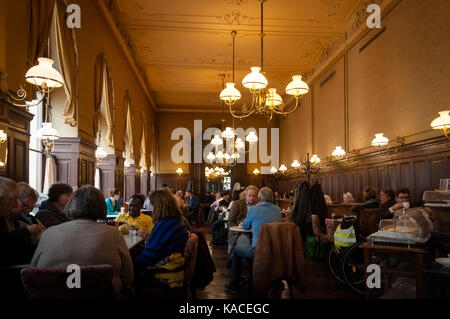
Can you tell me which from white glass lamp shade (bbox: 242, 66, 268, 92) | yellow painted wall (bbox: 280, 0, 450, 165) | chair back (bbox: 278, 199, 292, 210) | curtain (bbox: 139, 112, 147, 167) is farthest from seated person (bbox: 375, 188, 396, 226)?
curtain (bbox: 139, 112, 147, 167)

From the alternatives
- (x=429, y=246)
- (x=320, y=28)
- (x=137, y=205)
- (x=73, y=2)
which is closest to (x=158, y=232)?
(x=137, y=205)

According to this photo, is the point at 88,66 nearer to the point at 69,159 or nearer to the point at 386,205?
the point at 69,159

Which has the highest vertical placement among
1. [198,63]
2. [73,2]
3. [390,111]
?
[198,63]

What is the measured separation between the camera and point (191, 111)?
1986cm

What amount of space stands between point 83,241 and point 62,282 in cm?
29

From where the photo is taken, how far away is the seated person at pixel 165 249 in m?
3.17

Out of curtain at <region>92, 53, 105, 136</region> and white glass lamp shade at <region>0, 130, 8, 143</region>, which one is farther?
curtain at <region>92, 53, 105, 136</region>

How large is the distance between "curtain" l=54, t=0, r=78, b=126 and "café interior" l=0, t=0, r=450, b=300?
3cm

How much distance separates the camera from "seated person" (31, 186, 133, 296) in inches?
87.4

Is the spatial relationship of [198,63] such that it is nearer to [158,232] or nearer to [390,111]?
[390,111]

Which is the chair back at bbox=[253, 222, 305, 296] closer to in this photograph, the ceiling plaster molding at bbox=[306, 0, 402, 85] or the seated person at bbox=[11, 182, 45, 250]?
the seated person at bbox=[11, 182, 45, 250]

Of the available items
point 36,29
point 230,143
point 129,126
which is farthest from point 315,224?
point 230,143

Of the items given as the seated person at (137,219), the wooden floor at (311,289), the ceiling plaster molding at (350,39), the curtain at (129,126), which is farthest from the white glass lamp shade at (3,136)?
the ceiling plaster molding at (350,39)

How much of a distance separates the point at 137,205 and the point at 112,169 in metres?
5.34
